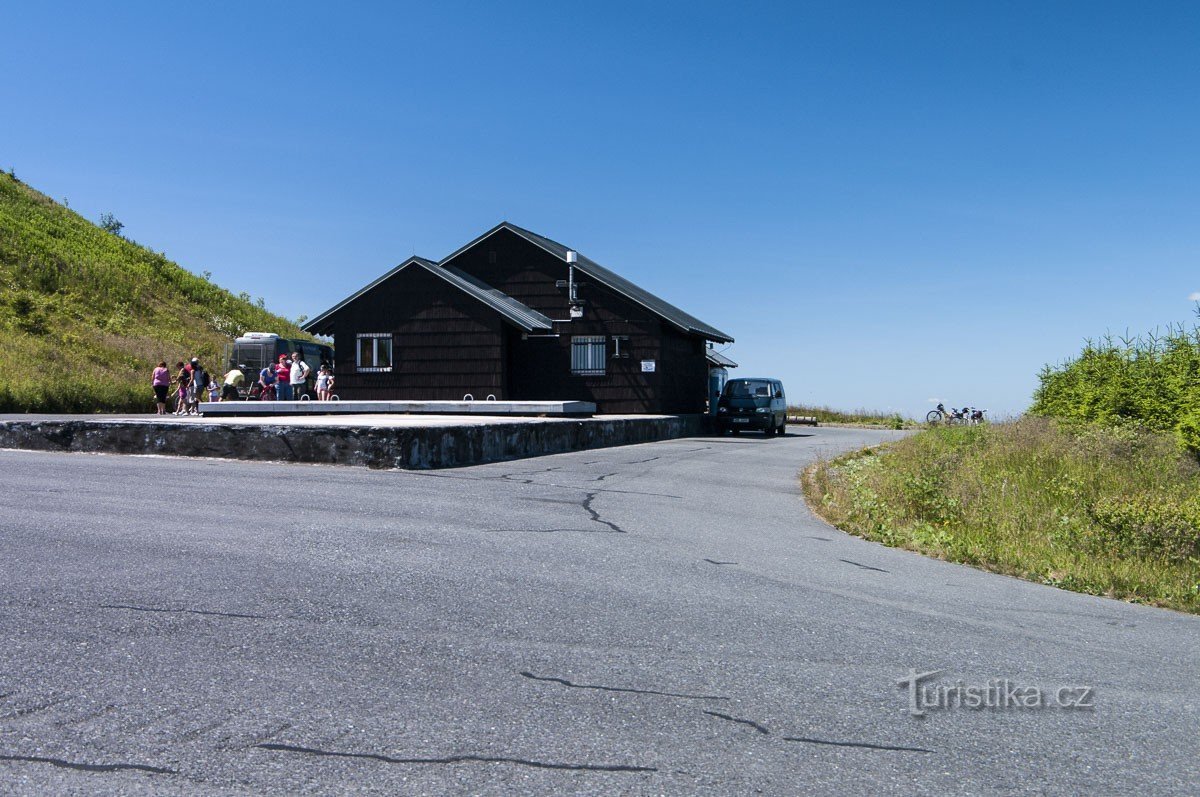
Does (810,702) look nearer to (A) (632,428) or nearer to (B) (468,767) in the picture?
(B) (468,767)

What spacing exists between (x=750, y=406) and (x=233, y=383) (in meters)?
17.0

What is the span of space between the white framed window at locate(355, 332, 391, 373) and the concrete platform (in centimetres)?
402

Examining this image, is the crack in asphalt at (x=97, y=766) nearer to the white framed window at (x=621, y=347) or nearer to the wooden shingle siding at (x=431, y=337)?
the wooden shingle siding at (x=431, y=337)

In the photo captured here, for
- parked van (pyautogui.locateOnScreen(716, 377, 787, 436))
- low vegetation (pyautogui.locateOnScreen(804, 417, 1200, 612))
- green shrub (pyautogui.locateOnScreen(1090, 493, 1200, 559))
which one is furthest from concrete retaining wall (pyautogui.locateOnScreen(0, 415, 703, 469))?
parked van (pyautogui.locateOnScreen(716, 377, 787, 436))

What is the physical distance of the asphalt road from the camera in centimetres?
337

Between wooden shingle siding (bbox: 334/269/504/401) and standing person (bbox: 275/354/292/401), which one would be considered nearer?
standing person (bbox: 275/354/292/401)

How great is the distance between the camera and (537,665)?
4395 millimetres

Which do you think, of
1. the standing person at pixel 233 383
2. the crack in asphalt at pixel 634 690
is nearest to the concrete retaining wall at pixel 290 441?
the crack in asphalt at pixel 634 690

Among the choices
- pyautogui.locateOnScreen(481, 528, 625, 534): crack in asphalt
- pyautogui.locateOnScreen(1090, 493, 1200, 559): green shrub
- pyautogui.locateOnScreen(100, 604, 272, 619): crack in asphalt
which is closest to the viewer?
pyautogui.locateOnScreen(100, 604, 272, 619): crack in asphalt

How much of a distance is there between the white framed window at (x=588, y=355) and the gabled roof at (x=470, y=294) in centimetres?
119

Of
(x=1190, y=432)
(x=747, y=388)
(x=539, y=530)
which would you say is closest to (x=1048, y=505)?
(x=1190, y=432)

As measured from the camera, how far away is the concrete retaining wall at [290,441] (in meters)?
Result: 13.3

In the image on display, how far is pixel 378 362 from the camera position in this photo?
29922 millimetres

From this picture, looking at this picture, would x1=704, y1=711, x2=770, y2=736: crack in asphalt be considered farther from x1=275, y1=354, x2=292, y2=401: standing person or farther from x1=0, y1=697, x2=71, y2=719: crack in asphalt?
x1=275, y1=354, x2=292, y2=401: standing person
